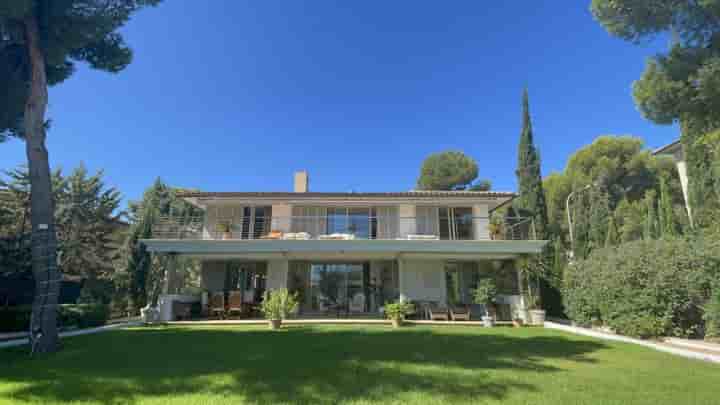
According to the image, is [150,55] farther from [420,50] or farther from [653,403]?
[653,403]

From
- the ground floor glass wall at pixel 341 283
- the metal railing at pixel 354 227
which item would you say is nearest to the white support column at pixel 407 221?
the metal railing at pixel 354 227

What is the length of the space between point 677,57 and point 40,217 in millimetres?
15155

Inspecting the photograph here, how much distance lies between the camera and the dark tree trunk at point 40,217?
732 centimetres

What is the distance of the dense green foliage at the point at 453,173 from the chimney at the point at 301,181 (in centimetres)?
1520

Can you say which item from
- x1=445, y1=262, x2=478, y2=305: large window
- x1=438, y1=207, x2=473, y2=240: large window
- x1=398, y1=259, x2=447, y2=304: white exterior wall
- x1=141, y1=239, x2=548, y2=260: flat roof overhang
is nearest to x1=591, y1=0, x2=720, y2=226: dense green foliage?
x1=141, y1=239, x2=548, y2=260: flat roof overhang

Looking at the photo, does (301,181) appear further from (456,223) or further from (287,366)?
(287,366)

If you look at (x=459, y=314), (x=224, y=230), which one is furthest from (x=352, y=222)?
Result: (x=459, y=314)

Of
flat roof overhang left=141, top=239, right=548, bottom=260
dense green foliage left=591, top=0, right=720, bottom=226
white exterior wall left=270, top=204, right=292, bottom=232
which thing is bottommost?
flat roof overhang left=141, top=239, right=548, bottom=260

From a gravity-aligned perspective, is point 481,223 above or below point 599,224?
above

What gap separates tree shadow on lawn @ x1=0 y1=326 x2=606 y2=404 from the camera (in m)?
4.42

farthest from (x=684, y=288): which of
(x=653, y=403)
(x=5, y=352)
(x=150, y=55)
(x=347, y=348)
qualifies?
(x=150, y=55)

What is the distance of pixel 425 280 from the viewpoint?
48.6 ft

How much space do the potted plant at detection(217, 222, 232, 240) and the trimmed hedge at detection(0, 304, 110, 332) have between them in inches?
193

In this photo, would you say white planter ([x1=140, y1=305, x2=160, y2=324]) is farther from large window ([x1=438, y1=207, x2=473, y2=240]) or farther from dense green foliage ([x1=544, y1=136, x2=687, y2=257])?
dense green foliage ([x1=544, y1=136, x2=687, y2=257])
